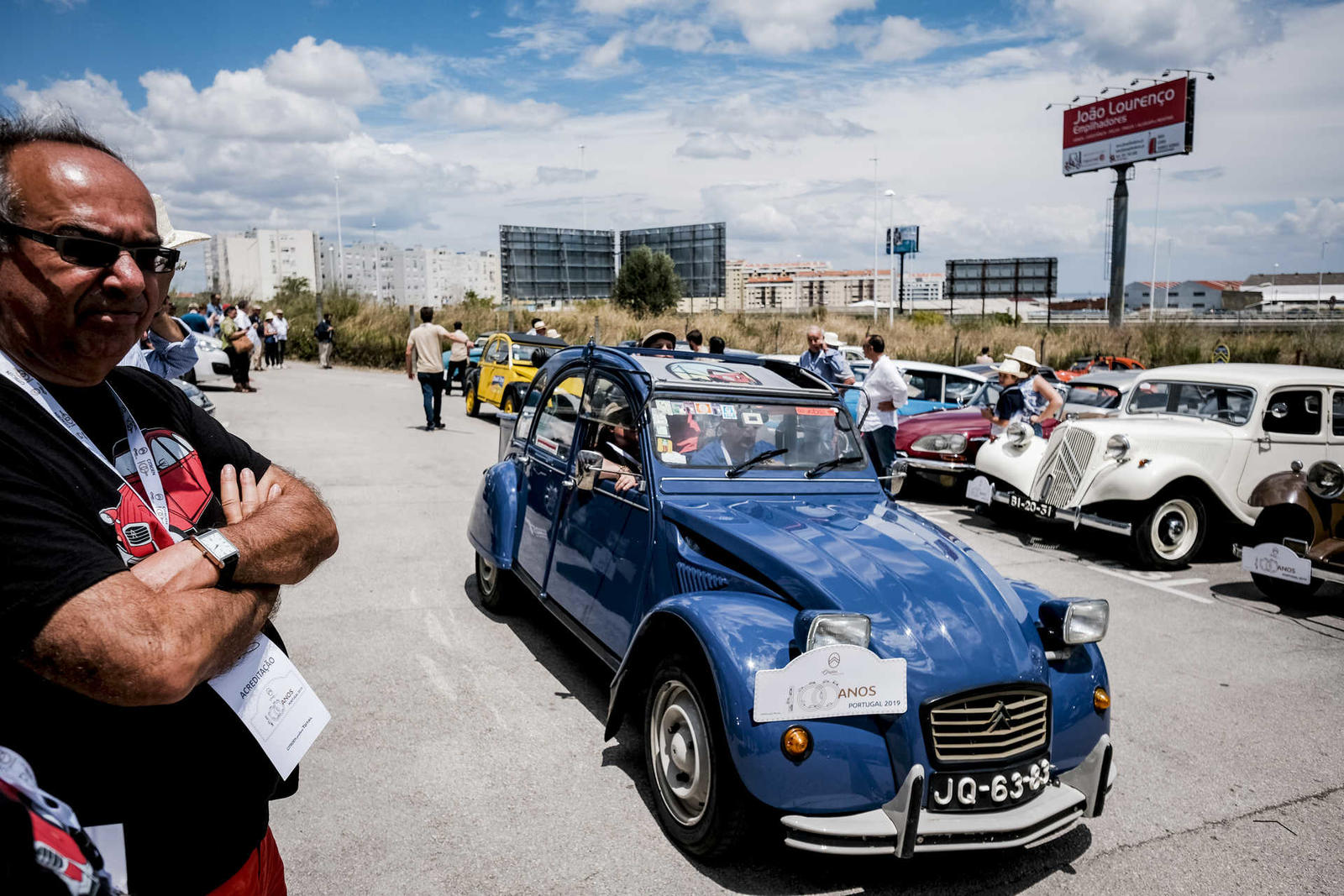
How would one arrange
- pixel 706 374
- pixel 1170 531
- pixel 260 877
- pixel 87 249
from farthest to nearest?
pixel 1170 531 < pixel 706 374 < pixel 260 877 < pixel 87 249

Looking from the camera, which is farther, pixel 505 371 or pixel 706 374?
pixel 505 371

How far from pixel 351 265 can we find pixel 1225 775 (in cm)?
12169

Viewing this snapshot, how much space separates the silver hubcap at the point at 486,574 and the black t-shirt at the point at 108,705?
4307 mm

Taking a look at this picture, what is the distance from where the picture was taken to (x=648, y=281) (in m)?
51.9

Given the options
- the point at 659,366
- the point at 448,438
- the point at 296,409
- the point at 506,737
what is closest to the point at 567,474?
the point at 659,366

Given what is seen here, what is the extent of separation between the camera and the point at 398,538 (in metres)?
8.21

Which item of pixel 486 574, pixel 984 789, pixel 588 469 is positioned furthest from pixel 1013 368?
pixel 984 789

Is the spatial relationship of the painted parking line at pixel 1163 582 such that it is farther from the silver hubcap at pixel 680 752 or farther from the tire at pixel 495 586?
the silver hubcap at pixel 680 752

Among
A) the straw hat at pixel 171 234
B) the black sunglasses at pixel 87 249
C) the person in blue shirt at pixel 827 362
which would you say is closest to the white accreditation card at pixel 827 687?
the black sunglasses at pixel 87 249

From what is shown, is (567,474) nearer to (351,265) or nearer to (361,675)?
(361,675)

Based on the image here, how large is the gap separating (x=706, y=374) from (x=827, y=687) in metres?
2.36

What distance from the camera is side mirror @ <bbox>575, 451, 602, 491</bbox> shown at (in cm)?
458

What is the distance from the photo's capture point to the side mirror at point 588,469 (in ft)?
15.0

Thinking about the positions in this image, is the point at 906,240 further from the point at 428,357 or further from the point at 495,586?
the point at 495,586
